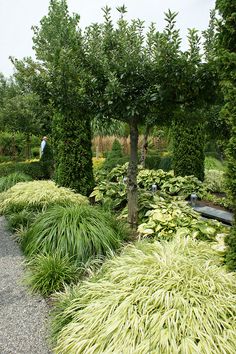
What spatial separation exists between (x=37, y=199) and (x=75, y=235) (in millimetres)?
2091

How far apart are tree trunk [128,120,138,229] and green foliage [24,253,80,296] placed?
1802 millimetres

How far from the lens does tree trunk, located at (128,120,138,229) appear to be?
4586 millimetres

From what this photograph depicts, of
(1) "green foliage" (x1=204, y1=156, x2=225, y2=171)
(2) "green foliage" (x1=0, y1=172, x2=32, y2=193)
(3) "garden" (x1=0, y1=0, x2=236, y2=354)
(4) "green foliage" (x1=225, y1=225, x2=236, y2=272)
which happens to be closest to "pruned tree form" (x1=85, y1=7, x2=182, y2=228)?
(3) "garden" (x1=0, y1=0, x2=236, y2=354)

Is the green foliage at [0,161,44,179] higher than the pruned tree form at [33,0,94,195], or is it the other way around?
the pruned tree form at [33,0,94,195]

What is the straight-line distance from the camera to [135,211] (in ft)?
15.9

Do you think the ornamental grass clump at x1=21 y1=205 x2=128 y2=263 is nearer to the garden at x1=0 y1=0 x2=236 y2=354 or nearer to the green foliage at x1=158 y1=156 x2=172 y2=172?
the garden at x1=0 y1=0 x2=236 y2=354

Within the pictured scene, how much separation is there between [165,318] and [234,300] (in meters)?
0.55

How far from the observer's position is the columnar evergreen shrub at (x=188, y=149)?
7.46 meters

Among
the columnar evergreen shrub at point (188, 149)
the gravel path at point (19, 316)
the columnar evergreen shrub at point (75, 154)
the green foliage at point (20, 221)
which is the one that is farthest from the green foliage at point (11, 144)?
the gravel path at point (19, 316)

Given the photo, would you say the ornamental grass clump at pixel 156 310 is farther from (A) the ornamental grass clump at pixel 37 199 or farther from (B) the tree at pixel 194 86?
(A) the ornamental grass clump at pixel 37 199

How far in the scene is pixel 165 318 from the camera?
195cm

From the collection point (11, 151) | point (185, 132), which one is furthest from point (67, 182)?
point (11, 151)

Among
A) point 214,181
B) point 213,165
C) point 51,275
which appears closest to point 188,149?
point 214,181

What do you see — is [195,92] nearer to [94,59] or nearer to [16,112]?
[94,59]
